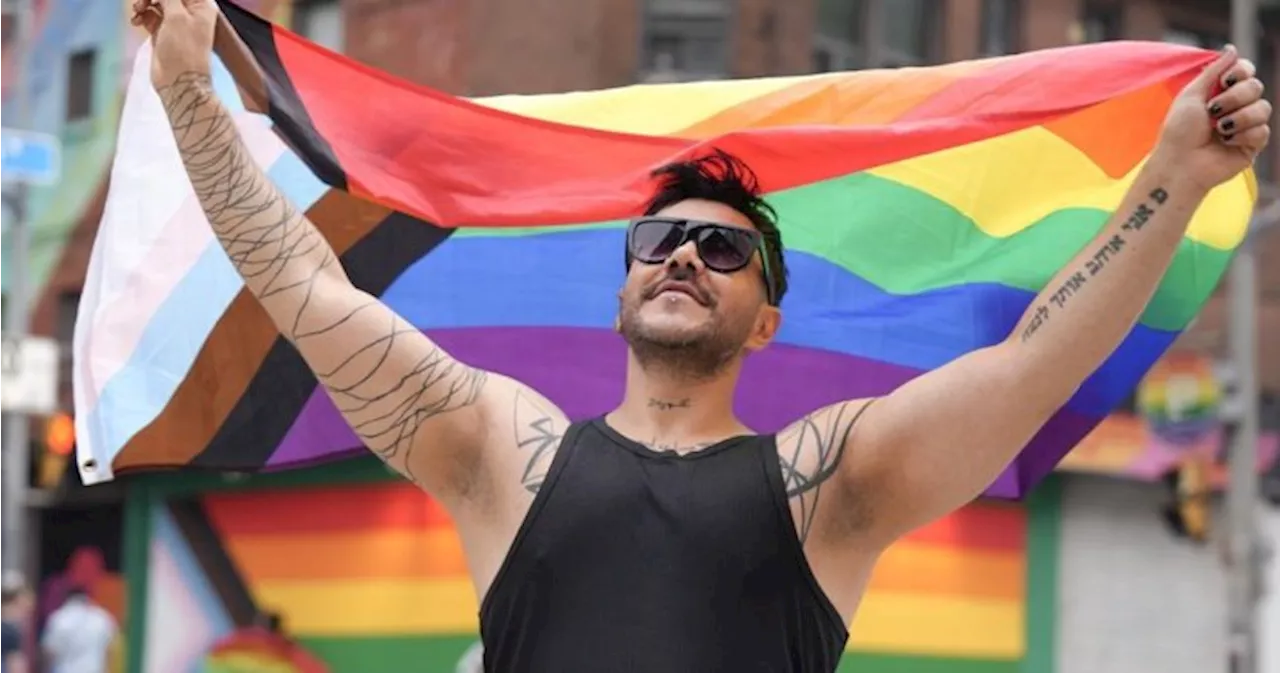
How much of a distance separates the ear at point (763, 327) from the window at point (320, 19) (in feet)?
50.5

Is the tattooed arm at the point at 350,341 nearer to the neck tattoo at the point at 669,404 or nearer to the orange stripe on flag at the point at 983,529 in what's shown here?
the neck tattoo at the point at 669,404

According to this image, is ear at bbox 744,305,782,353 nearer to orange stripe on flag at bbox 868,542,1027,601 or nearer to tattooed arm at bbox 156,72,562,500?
tattooed arm at bbox 156,72,562,500

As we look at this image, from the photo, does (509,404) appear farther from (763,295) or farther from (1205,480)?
(1205,480)

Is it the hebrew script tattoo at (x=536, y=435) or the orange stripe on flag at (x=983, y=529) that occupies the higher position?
the hebrew script tattoo at (x=536, y=435)

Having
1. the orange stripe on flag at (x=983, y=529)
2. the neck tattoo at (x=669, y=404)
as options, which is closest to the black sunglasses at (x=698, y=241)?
the neck tattoo at (x=669, y=404)

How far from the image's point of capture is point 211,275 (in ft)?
15.6

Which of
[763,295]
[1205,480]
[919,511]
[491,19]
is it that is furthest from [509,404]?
[1205,480]

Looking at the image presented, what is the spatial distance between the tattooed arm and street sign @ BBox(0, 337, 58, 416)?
13114mm

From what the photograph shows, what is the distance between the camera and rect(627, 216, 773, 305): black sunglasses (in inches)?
140

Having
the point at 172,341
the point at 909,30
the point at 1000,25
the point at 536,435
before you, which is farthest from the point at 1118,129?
the point at 1000,25

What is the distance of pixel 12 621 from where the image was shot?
14.3 meters

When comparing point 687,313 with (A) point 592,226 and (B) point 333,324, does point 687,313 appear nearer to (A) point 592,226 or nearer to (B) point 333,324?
(B) point 333,324

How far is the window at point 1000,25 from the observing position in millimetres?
19844

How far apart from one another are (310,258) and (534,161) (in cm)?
95
